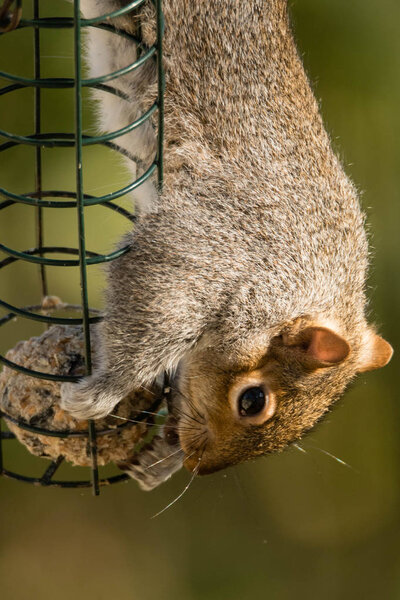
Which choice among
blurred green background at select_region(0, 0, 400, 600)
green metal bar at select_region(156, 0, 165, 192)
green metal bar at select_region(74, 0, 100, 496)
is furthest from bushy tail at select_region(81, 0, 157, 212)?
blurred green background at select_region(0, 0, 400, 600)

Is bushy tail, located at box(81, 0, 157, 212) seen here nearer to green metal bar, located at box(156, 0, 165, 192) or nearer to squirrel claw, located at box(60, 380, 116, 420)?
green metal bar, located at box(156, 0, 165, 192)

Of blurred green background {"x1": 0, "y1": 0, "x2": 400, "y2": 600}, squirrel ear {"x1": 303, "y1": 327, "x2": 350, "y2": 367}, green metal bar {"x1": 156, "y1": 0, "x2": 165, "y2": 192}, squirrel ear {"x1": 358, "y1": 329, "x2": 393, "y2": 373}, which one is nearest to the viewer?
green metal bar {"x1": 156, "y1": 0, "x2": 165, "y2": 192}

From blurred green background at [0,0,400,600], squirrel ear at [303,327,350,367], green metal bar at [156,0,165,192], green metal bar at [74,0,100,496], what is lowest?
blurred green background at [0,0,400,600]

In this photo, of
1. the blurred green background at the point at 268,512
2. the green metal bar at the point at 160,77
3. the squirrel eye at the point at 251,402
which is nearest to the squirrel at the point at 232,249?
the squirrel eye at the point at 251,402

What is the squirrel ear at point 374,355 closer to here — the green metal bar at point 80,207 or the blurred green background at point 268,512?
the green metal bar at point 80,207

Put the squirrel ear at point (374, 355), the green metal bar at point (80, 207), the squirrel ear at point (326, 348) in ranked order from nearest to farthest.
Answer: the green metal bar at point (80, 207) < the squirrel ear at point (326, 348) < the squirrel ear at point (374, 355)

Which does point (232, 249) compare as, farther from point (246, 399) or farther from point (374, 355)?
point (374, 355)

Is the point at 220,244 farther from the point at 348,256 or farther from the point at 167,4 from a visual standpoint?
the point at 167,4

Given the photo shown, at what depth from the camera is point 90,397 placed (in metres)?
1.86

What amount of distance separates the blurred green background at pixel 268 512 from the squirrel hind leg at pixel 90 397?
1.41 metres

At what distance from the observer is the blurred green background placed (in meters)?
3.32

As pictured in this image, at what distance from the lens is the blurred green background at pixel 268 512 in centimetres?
332

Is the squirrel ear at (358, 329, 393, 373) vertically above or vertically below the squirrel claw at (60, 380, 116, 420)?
above

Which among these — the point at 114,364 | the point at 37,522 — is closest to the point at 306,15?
the point at 114,364
